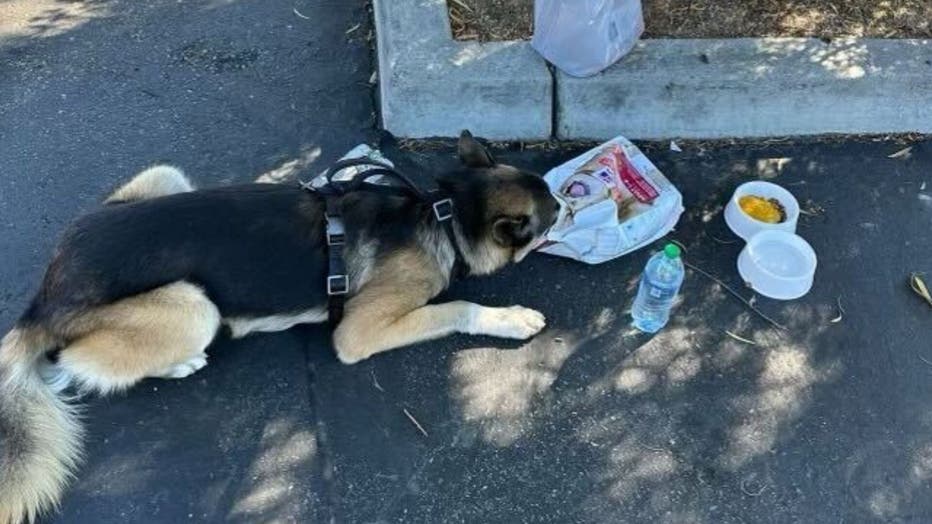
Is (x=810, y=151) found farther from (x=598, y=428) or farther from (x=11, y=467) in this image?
(x=11, y=467)

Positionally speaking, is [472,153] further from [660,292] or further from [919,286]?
[919,286]

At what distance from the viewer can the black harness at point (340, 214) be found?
3609 millimetres

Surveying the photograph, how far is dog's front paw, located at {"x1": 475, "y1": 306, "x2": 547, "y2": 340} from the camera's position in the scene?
153 inches

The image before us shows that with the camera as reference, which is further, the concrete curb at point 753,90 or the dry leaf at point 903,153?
the dry leaf at point 903,153

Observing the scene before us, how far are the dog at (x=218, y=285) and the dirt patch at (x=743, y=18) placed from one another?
1386mm

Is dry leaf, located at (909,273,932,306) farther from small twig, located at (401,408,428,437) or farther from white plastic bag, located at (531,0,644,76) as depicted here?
small twig, located at (401,408,428,437)

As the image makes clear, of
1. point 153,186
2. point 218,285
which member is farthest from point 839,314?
point 153,186

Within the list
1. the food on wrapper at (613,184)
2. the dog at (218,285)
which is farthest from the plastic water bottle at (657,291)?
the dog at (218,285)

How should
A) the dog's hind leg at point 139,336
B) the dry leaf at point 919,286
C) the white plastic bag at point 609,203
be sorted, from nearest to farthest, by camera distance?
the dog's hind leg at point 139,336 → the dry leaf at point 919,286 → the white plastic bag at point 609,203

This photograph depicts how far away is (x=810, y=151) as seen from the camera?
15.3ft

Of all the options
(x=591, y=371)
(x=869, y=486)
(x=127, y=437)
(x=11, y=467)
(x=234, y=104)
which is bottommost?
(x=869, y=486)

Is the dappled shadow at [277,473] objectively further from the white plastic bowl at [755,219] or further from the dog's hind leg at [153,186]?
the white plastic bowl at [755,219]

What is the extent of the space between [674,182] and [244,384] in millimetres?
2471

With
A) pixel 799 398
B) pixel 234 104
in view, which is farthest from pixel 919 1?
pixel 234 104
